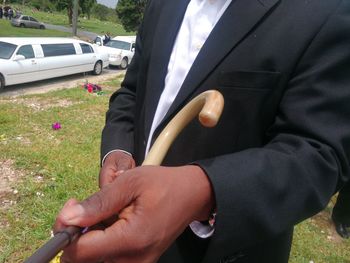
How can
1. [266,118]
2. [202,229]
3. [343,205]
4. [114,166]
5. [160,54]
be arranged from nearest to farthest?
[202,229]
[266,118]
[114,166]
[160,54]
[343,205]

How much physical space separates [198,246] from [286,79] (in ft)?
1.74

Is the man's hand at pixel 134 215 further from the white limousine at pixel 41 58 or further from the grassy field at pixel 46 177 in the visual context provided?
the white limousine at pixel 41 58

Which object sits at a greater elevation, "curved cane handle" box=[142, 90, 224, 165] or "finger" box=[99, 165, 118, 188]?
"curved cane handle" box=[142, 90, 224, 165]

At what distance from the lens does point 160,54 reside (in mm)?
1374

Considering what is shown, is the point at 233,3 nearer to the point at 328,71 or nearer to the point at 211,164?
the point at 328,71

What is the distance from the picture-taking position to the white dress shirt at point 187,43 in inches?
50.4

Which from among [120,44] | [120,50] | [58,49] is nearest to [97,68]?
[120,50]

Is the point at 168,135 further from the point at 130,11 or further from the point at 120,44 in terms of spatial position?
the point at 130,11

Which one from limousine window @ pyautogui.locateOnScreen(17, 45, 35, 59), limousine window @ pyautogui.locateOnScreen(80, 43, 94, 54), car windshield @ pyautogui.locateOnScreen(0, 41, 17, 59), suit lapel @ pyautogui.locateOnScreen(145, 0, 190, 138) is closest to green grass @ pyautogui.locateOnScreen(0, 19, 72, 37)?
limousine window @ pyautogui.locateOnScreen(80, 43, 94, 54)

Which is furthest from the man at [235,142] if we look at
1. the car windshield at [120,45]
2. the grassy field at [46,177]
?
the car windshield at [120,45]

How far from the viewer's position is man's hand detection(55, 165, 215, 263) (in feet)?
2.27

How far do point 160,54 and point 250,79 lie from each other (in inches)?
15.3

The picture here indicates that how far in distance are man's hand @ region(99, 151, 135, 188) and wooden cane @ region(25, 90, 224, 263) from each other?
255 millimetres

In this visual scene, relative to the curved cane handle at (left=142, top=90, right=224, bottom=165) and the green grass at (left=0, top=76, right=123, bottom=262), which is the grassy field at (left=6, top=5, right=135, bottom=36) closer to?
the green grass at (left=0, top=76, right=123, bottom=262)
